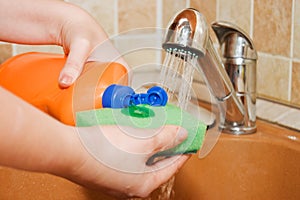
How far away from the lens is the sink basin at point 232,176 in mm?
773

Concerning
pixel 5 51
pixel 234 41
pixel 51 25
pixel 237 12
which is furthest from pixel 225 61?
pixel 5 51

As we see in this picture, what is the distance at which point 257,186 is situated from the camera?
79 cm

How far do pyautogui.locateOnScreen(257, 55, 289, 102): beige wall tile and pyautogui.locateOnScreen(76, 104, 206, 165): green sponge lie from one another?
32 cm

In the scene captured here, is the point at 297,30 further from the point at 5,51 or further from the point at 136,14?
the point at 5,51

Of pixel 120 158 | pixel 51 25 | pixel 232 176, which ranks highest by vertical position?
pixel 51 25

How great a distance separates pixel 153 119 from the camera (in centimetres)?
55

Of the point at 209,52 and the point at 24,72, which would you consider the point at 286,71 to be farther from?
the point at 24,72

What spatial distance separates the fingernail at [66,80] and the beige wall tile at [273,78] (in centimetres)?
37

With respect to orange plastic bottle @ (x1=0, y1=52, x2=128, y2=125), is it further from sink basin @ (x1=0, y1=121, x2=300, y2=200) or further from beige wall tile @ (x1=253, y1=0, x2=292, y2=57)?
beige wall tile @ (x1=253, y1=0, x2=292, y2=57)

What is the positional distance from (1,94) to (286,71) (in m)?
0.51

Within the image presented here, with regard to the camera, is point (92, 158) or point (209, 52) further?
point (209, 52)

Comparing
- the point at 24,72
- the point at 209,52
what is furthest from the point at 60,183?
the point at 209,52

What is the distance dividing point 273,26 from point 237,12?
0.30 ft

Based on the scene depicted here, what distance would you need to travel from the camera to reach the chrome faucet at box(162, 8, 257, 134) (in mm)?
645
